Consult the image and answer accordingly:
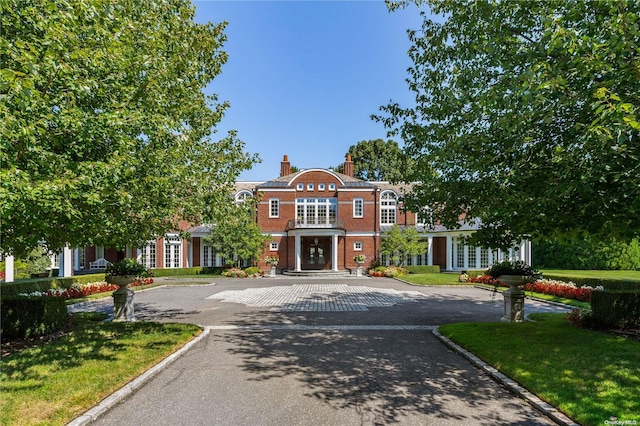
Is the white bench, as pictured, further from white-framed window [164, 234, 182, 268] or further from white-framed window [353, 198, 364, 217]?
white-framed window [353, 198, 364, 217]

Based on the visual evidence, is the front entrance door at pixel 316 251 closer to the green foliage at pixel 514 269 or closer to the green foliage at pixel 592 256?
the green foliage at pixel 592 256

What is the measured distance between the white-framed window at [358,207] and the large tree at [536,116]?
84.9 ft

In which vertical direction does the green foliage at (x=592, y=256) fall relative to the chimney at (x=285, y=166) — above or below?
below

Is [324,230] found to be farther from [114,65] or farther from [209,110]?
[114,65]

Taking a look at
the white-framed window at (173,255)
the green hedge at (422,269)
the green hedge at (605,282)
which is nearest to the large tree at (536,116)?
the green hedge at (605,282)

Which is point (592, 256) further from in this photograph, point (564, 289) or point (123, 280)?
point (123, 280)

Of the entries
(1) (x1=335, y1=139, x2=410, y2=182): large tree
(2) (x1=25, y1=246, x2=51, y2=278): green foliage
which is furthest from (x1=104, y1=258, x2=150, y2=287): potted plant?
(1) (x1=335, y1=139, x2=410, y2=182): large tree

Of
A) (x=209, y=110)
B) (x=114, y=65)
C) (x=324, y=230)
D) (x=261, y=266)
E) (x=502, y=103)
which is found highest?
(x=209, y=110)

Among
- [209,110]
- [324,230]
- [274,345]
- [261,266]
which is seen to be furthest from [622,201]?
[261,266]

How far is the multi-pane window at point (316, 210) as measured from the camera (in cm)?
3469

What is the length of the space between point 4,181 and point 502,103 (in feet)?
20.2

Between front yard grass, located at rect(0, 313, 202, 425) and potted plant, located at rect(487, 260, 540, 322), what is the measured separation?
8127mm

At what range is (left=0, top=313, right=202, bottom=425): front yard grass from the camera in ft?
15.5

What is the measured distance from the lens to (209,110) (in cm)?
1003
